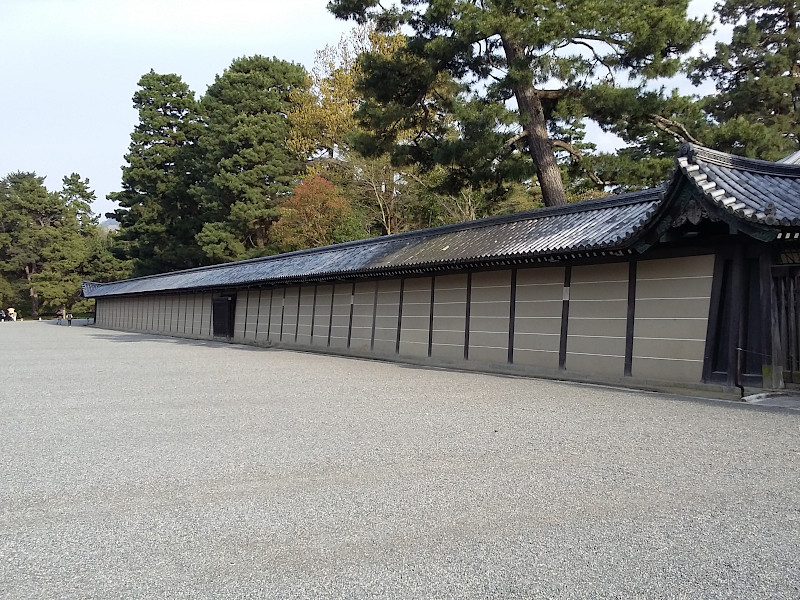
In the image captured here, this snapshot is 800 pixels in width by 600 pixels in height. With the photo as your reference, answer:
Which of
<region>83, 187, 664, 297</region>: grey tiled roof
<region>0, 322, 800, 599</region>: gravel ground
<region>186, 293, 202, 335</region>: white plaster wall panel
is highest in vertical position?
<region>83, 187, 664, 297</region>: grey tiled roof

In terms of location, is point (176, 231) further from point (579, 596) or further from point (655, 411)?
point (579, 596)

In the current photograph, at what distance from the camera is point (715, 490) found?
3842 mm

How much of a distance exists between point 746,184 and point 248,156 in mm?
30606

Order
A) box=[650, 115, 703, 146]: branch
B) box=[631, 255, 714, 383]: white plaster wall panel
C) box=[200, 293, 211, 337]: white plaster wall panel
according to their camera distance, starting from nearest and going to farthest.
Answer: box=[631, 255, 714, 383]: white plaster wall panel < box=[650, 115, 703, 146]: branch < box=[200, 293, 211, 337]: white plaster wall panel

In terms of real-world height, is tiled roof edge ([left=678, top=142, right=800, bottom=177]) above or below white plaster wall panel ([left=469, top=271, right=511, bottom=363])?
above

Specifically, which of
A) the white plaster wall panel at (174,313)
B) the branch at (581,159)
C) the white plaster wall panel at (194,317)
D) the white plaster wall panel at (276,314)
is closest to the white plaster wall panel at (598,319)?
the branch at (581,159)

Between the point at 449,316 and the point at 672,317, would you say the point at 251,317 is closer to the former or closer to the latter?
the point at 449,316

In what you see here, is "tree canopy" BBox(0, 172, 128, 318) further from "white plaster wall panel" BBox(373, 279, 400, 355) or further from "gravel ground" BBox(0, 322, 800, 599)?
"gravel ground" BBox(0, 322, 800, 599)

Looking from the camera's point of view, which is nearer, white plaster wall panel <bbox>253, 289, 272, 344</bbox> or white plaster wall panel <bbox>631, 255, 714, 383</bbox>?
white plaster wall panel <bbox>631, 255, 714, 383</bbox>

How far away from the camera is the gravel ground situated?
2.66 m

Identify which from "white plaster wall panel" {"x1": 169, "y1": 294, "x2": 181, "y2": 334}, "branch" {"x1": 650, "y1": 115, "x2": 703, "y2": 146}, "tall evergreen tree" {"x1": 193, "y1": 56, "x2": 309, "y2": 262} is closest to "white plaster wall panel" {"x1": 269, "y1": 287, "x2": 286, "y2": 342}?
"white plaster wall panel" {"x1": 169, "y1": 294, "x2": 181, "y2": 334}

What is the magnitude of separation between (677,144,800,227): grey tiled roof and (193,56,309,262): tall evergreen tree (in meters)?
28.7

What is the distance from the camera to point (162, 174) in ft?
141

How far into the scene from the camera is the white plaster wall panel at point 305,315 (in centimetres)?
1848
